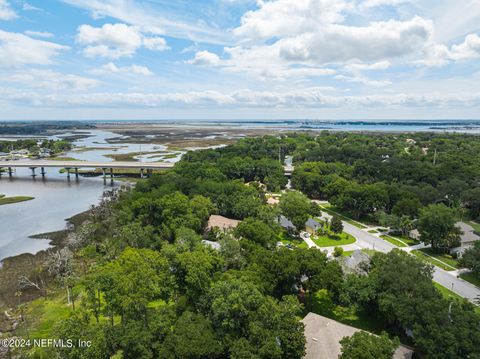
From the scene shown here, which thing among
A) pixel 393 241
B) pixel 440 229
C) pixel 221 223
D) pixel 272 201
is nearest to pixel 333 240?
pixel 393 241

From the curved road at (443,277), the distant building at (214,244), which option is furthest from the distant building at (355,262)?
the distant building at (214,244)

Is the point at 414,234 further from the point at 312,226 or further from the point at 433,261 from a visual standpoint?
the point at 312,226

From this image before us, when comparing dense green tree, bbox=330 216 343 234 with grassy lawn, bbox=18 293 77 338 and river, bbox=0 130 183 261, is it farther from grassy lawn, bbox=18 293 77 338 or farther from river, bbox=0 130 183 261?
river, bbox=0 130 183 261

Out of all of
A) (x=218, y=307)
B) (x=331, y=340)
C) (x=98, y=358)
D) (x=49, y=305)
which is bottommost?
(x=49, y=305)

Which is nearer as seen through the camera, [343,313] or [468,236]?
[343,313]

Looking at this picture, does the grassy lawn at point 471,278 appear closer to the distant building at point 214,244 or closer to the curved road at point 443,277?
the curved road at point 443,277

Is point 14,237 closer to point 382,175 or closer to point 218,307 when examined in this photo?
point 218,307

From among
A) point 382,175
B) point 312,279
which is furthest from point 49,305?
point 382,175
